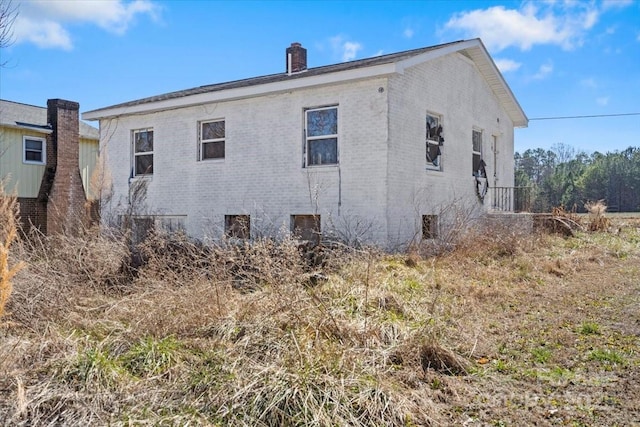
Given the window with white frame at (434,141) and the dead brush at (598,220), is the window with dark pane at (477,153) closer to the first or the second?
the window with white frame at (434,141)

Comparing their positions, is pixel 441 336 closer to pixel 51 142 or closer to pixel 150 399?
pixel 150 399

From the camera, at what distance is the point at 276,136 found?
1310cm

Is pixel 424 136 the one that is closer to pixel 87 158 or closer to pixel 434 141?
pixel 434 141

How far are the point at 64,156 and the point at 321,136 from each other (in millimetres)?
13399

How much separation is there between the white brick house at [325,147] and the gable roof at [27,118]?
16.6ft

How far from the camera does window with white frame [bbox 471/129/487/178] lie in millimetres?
15570

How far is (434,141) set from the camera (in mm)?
13312

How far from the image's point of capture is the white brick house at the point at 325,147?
11562mm

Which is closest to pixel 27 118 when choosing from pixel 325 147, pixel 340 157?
pixel 325 147

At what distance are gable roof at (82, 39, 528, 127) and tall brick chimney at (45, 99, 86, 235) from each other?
15.6 feet

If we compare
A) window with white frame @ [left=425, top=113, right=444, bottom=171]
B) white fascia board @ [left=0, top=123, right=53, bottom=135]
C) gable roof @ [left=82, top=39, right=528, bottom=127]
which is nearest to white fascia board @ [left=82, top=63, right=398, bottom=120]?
gable roof @ [left=82, top=39, right=528, bottom=127]

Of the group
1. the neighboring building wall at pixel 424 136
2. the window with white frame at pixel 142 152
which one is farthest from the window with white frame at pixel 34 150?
the neighboring building wall at pixel 424 136

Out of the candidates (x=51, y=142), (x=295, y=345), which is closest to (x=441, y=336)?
(x=295, y=345)

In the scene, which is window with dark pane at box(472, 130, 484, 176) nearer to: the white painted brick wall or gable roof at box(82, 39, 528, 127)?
the white painted brick wall
